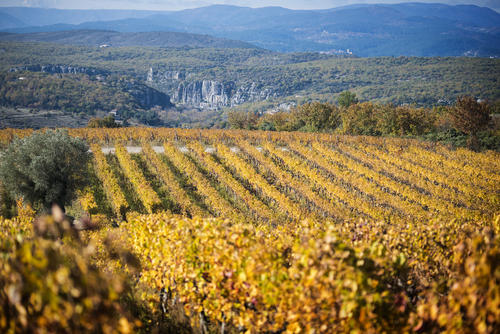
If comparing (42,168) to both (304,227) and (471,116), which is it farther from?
(471,116)

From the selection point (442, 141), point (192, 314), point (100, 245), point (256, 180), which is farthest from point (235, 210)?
point (442, 141)

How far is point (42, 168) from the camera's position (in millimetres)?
14492

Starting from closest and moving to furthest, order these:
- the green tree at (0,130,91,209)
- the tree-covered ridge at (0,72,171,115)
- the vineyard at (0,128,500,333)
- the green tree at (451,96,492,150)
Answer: the vineyard at (0,128,500,333) < the green tree at (0,130,91,209) < the green tree at (451,96,492,150) < the tree-covered ridge at (0,72,171,115)

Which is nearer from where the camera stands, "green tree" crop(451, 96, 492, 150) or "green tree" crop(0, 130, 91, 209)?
"green tree" crop(0, 130, 91, 209)

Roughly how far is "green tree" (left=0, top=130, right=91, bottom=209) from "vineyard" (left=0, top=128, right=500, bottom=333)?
2962 mm

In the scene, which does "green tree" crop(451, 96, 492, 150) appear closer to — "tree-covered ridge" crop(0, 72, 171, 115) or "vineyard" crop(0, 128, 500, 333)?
"vineyard" crop(0, 128, 500, 333)

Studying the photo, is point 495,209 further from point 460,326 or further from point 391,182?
point 460,326

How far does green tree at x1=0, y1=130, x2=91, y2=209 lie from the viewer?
47.4 ft

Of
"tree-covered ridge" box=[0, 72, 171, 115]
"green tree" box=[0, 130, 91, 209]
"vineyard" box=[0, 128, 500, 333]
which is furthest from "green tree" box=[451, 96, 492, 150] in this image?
"tree-covered ridge" box=[0, 72, 171, 115]

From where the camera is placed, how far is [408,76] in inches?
7357

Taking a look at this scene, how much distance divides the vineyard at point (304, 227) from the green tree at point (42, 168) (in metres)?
2.96

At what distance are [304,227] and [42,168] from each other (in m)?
13.7

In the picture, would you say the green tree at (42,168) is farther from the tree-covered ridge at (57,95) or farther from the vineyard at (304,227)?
the tree-covered ridge at (57,95)

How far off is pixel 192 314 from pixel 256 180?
18776 mm
